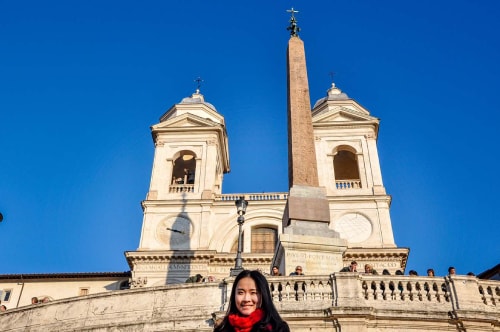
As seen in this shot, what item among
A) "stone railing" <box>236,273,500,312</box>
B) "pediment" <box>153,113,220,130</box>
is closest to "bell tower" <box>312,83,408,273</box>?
"pediment" <box>153,113,220,130</box>

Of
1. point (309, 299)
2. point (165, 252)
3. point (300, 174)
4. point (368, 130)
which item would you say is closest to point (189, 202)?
point (165, 252)

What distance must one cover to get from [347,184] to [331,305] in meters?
24.2

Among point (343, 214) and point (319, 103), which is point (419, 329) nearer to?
point (343, 214)

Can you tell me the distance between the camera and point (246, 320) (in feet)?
11.7

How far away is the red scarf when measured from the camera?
3.51 m

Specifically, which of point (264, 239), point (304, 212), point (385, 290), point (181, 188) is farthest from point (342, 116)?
point (385, 290)

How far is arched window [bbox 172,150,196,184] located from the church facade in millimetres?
107

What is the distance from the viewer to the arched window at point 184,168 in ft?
121

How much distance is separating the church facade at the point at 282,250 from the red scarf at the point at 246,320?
723 centimetres

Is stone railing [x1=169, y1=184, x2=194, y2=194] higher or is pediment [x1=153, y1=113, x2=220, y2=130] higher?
pediment [x1=153, y1=113, x2=220, y2=130]

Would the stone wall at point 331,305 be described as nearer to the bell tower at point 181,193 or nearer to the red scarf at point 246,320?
the red scarf at point 246,320

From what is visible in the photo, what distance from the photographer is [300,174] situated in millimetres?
17578

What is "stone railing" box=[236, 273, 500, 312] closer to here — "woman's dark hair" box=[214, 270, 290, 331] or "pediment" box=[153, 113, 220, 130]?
"woman's dark hair" box=[214, 270, 290, 331]

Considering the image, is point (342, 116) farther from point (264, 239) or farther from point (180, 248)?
point (180, 248)
